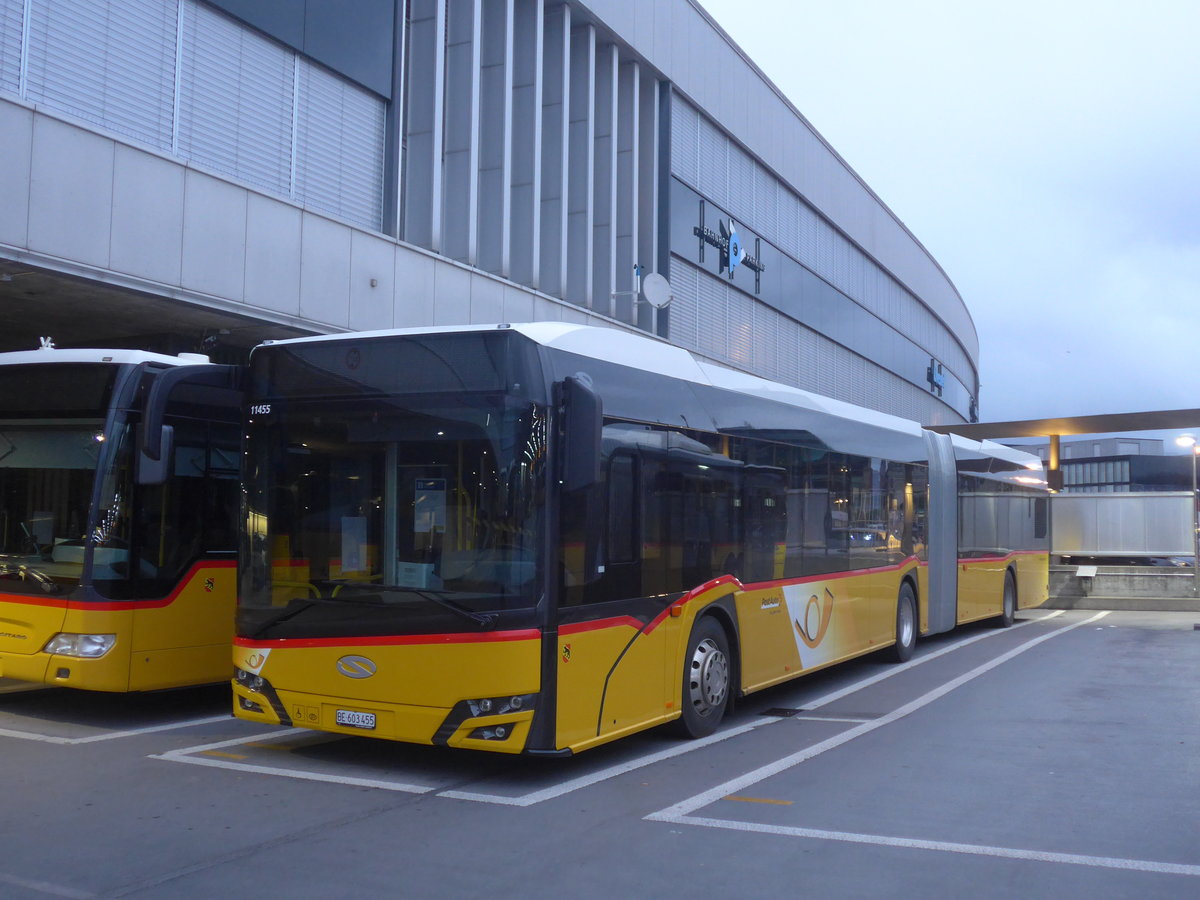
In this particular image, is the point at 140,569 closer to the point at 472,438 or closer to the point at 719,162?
the point at 472,438

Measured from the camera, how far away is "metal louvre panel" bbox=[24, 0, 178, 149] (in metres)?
12.7

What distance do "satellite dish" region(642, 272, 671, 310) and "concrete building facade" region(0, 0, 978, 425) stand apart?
27.6 inches

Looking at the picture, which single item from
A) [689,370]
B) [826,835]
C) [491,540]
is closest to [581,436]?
[491,540]

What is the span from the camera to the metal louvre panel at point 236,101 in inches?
569

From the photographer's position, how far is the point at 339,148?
659 inches

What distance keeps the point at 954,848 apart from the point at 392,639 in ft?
11.5

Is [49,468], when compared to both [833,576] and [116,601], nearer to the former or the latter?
[116,601]

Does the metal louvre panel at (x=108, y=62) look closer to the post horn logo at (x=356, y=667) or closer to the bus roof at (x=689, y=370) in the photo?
the bus roof at (x=689, y=370)

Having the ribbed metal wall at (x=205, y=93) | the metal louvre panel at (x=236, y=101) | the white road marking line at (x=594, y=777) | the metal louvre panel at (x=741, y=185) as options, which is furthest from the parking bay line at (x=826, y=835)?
the metal louvre panel at (x=741, y=185)

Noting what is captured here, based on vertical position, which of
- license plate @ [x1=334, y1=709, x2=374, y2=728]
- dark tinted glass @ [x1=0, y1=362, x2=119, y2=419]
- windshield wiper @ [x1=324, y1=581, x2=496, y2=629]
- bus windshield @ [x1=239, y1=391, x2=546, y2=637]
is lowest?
license plate @ [x1=334, y1=709, x2=374, y2=728]

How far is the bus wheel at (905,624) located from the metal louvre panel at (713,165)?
1464cm

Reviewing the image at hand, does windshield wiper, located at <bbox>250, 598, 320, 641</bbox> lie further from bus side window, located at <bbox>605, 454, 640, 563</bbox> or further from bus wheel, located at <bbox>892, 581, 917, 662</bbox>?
bus wheel, located at <bbox>892, 581, 917, 662</bbox>

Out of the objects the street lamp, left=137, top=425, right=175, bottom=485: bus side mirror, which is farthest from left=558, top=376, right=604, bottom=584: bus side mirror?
the street lamp

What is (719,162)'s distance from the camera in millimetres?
28000
